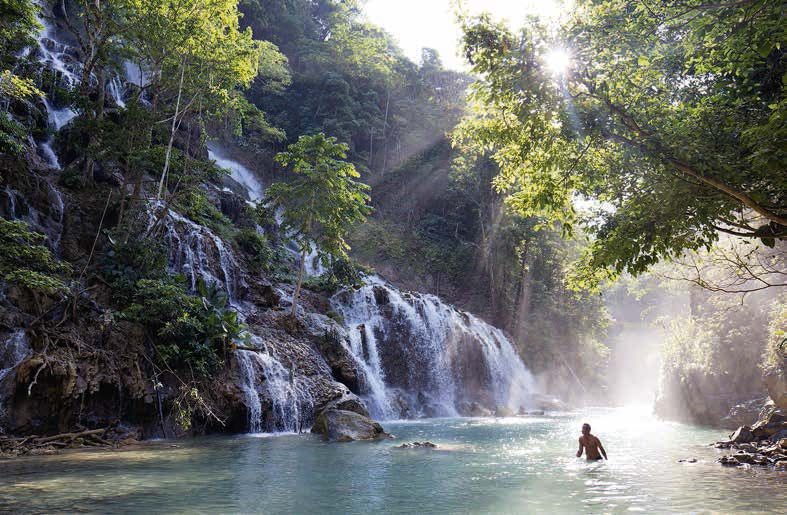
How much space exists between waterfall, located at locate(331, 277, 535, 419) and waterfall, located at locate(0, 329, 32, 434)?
427 inches

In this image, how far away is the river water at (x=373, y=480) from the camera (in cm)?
711

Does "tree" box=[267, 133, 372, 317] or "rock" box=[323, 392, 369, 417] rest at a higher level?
"tree" box=[267, 133, 372, 317]

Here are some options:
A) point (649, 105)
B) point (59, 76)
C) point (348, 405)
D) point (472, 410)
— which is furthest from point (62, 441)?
point (472, 410)

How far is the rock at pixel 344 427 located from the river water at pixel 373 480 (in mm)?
630

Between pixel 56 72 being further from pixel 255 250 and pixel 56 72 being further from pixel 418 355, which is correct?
pixel 418 355

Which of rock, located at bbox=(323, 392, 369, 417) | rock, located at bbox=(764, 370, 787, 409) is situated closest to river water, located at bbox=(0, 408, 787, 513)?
rock, located at bbox=(323, 392, 369, 417)

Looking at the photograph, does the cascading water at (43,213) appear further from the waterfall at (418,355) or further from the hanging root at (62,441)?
the waterfall at (418,355)

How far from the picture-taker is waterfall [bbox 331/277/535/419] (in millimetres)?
21562

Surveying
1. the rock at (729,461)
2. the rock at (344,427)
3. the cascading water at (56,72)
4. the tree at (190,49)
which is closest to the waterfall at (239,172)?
the cascading water at (56,72)

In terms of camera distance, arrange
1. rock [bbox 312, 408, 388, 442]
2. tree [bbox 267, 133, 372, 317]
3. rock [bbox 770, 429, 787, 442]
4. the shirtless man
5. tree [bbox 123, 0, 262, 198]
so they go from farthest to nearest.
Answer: tree [bbox 267, 133, 372, 317], tree [bbox 123, 0, 262, 198], rock [bbox 312, 408, 388, 442], rock [bbox 770, 429, 787, 442], the shirtless man

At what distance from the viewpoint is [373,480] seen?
893cm

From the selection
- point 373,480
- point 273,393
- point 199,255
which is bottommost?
point 373,480

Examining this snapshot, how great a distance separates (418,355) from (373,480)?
15.2m

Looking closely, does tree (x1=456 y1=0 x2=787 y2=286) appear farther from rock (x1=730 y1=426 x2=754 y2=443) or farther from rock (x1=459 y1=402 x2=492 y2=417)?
rock (x1=459 y1=402 x2=492 y2=417)
